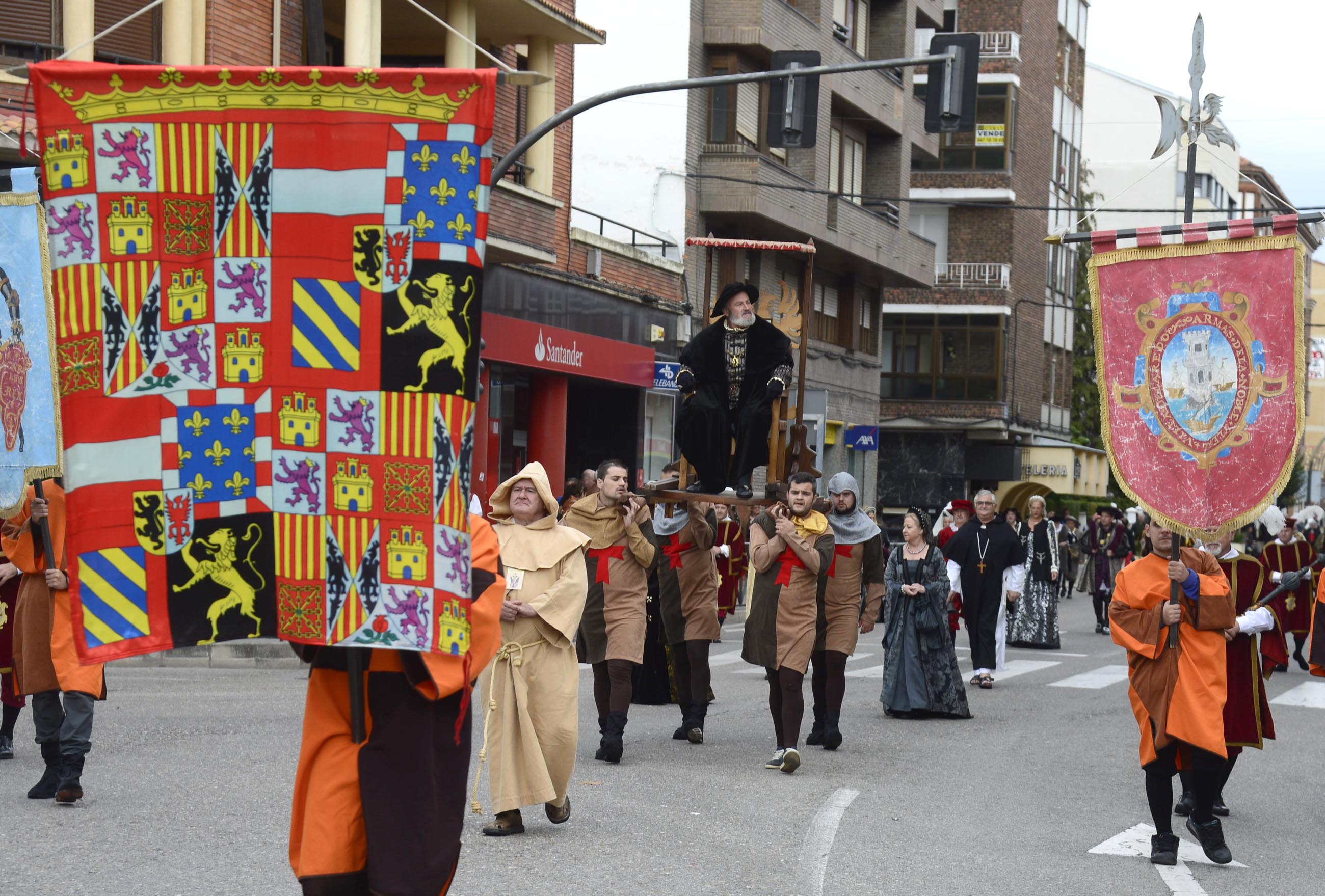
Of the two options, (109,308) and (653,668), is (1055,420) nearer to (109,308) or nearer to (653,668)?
(653,668)

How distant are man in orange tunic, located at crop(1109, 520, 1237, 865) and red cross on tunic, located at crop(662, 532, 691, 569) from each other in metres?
4.33

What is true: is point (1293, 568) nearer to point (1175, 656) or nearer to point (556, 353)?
point (556, 353)

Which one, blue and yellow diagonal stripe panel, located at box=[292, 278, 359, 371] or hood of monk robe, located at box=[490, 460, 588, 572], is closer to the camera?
blue and yellow diagonal stripe panel, located at box=[292, 278, 359, 371]

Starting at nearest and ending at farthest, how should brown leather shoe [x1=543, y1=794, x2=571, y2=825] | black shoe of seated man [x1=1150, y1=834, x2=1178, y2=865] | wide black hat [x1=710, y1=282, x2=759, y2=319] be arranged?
black shoe of seated man [x1=1150, y1=834, x2=1178, y2=865] → brown leather shoe [x1=543, y1=794, x2=571, y2=825] → wide black hat [x1=710, y1=282, x2=759, y2=319]

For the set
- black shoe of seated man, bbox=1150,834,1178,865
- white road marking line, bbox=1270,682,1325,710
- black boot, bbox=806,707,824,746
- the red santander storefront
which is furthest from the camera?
the red santander storefront

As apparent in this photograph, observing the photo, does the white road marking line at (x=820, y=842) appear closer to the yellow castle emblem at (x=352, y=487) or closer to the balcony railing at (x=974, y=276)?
the yellow castle emblem at (x=352, y=487)

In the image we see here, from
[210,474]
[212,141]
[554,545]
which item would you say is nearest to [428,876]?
[210,474]

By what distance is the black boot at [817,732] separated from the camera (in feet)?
38.5

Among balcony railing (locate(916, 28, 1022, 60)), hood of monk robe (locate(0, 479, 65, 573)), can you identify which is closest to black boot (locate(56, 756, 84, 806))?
hood of monk robe (locate(0, 479, 65, 573))

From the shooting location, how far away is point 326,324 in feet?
14.5

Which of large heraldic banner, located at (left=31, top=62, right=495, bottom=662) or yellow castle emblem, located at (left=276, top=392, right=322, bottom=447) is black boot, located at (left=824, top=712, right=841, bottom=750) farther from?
yellow castle emblem, located at (left=276, top=392, right=322, bottom=447)

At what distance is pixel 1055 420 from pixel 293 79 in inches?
2083

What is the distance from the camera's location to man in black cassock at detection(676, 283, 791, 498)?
11.9 m

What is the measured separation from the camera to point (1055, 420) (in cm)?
5522
